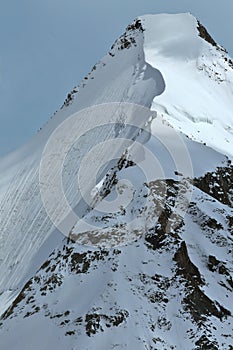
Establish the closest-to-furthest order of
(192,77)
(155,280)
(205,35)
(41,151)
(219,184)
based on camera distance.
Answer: (155,280)
(219,184)
(192,77)
(41,151)
(205,35)

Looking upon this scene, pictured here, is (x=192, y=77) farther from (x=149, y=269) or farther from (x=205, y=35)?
(x=149, y=269)

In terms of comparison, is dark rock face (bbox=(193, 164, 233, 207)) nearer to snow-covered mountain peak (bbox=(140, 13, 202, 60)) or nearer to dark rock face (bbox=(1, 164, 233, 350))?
dark rock face (bbox=(1, 164, 233, 350))

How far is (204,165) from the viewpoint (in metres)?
40.3

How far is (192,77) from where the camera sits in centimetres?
6306

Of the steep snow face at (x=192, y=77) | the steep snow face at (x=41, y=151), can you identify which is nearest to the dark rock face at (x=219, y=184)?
the steep snow face at (x=192, y=77)

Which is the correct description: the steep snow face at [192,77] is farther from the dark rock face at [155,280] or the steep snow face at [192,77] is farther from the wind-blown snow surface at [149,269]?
the dark rock face at [155,280]

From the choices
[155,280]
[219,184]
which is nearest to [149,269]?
[155,280]

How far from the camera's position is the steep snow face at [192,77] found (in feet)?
160

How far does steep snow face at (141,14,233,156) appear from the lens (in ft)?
160

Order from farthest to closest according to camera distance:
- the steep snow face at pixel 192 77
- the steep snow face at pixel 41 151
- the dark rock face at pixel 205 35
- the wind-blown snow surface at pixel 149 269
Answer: the dark rock face at pixel 205 35, the steep snow face at pixel 41 151, the steep snow face at pixel 192 77, the wind-blown snow surface at pixel 149 269

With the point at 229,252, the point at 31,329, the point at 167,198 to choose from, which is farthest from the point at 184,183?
the point at 31,329

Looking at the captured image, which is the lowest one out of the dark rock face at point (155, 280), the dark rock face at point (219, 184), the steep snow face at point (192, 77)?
the dark rock face at point (155, 280)

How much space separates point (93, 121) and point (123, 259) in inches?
1191

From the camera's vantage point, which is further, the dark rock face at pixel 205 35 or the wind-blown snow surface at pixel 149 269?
the dark rock face at pixel 205 35
